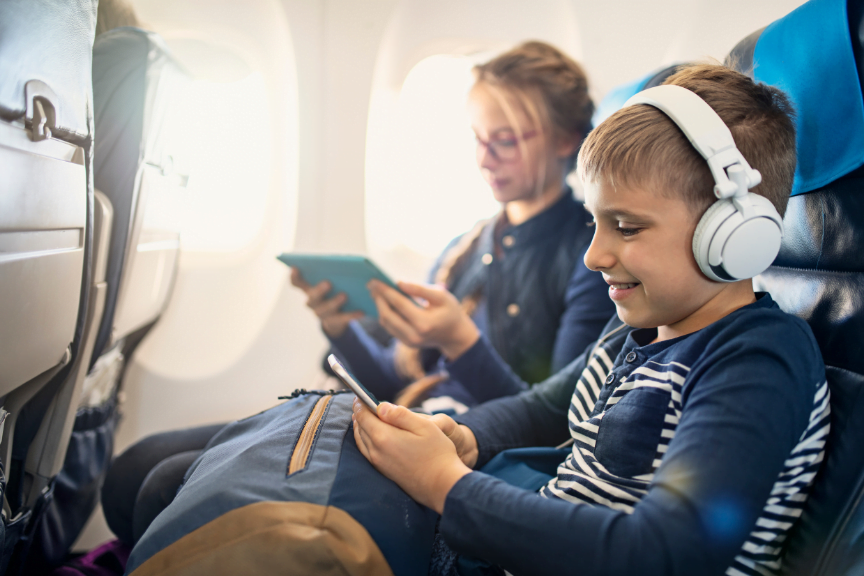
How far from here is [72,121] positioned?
79cm

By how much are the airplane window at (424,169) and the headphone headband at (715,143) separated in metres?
1.52

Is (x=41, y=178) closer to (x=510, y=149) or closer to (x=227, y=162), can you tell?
(x=510, y=149)

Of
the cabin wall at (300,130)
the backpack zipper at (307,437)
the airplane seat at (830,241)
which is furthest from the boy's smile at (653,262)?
the cabin wall at (300,130)

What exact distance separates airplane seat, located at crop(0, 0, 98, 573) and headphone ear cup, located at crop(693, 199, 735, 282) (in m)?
0.85

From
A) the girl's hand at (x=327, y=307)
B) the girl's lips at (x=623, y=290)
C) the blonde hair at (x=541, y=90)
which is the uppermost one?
the blonde hair at (x=541, y=90)

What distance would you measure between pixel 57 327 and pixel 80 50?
0.42 meters

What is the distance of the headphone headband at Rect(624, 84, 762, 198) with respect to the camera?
0.66m

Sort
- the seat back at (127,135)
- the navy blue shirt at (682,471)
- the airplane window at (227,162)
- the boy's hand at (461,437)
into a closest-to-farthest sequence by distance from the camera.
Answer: the navy blue shirt at (682,471), the boy's hand at (461,437), the seat back at (127,135), the airplane window at (227,162)

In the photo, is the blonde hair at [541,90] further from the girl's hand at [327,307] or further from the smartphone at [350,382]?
the smartphone at [350,382]

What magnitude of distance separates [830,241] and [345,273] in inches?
41.0

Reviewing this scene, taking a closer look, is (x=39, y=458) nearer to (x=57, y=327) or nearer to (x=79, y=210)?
(x=57, y=327)

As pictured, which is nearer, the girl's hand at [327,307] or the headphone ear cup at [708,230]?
the headphone ear cup at [708,230]

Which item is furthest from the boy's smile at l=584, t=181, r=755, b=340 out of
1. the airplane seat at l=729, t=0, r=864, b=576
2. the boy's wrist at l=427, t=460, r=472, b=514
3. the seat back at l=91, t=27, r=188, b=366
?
the seat back at l=91, t=27, r=188, b=366

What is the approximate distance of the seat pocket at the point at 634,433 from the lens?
2.24 ft
